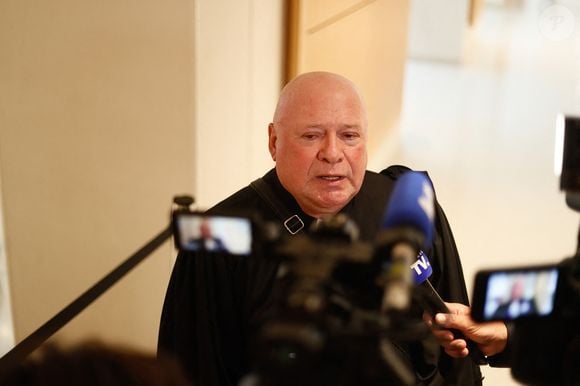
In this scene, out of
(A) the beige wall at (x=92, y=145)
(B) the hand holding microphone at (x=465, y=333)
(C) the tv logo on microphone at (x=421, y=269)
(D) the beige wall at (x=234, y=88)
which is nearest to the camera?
(B) the hand holding microphone at (x=465, y=333)

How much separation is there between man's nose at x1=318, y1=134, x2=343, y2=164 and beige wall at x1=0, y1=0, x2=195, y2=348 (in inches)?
29.9

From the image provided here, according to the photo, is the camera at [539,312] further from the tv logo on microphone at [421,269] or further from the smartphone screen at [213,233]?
the tv logo on microphone at [421,269]

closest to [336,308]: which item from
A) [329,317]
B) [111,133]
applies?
[329,317]

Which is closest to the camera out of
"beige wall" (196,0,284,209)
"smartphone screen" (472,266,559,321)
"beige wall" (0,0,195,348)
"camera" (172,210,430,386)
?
"camera" (172,210,430,386)

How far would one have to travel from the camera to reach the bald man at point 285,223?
1.10 metres

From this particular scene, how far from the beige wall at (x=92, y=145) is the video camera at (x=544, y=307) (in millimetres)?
1271

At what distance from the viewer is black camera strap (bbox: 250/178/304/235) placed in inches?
44.6

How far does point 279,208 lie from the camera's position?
45.5 inches

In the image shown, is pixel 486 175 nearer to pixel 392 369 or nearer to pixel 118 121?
pixel 118 121

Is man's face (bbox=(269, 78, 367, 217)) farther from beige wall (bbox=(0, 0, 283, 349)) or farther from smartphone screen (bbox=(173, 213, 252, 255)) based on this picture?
beige wall (bbox=(0, 0, 283, 349))

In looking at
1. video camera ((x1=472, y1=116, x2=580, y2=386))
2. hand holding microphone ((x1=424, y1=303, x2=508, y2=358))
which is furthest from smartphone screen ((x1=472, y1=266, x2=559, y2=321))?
hand holding microphone ((x1=424, y1=303, x2=508, y2=358))

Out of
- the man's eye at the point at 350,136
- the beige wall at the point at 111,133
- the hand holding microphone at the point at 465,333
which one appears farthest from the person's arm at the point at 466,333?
the beige wall at the point at 111,133

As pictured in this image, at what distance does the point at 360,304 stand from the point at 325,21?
179 cm

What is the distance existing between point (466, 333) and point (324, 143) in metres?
0.45
